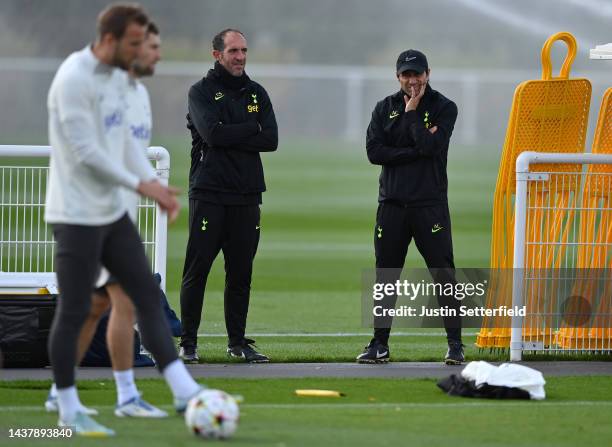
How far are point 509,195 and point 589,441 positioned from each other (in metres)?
3.41

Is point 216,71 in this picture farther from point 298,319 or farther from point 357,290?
point 357,290

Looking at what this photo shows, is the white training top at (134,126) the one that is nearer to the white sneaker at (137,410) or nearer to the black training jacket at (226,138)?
the white sneaker at (137,410)

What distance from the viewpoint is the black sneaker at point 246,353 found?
29.8 feet

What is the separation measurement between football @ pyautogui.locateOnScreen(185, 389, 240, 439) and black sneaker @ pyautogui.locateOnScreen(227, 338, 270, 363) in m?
2.93

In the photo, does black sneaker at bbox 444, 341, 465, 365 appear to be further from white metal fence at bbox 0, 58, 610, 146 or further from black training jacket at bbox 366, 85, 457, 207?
white metal fence at bbox 0, 58, 610, 146

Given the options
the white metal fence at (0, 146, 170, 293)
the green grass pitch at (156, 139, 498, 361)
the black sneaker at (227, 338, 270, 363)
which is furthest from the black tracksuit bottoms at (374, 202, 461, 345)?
the white metal fence at (0, 146, 170, 293)

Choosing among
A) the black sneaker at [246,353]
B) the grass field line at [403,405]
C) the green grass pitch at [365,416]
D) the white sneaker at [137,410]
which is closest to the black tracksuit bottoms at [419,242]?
the black sneaker at [246,353]

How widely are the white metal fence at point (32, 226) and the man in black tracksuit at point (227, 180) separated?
0.78 ft

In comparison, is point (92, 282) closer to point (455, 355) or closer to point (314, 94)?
point (455, 355)

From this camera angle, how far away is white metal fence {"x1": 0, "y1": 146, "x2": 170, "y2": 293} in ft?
29.9

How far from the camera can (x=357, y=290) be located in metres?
15.0

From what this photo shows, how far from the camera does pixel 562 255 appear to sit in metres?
9.46

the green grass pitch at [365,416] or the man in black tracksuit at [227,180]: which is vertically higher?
the man in black tracksuit at [227,180]

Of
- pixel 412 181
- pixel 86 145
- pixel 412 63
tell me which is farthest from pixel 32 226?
pixel 86 145
